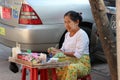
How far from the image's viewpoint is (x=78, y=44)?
16.4ft

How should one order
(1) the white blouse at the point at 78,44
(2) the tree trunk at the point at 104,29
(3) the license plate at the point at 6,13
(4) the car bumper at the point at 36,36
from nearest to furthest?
1. (2) the tree trunk at the point at 104,29
2. (1) the white blouse at the point at 78,44
3. (4) the car bumper at the point at 36,36
4. (3) the license plate at the point at 6,13

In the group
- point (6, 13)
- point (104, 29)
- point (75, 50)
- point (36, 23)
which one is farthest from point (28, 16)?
point (104, 29)

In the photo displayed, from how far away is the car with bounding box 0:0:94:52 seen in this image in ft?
21.7

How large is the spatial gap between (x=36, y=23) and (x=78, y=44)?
181cm

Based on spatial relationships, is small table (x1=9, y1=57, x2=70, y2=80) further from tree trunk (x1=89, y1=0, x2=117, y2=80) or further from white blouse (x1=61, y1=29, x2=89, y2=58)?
tree trunk (x1=89, y1=0, x2=117, y2=80)

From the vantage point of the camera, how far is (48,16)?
6.76 metres

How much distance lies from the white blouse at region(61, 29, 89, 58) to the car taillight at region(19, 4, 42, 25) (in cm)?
160

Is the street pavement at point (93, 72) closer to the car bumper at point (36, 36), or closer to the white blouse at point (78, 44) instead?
the car bumper at point (36, 36)

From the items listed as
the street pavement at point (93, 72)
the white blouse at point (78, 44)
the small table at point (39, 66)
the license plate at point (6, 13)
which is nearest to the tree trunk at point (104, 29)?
the small table at point (39, 66)

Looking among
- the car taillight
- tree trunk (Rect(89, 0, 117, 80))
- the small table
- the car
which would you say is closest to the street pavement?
the car

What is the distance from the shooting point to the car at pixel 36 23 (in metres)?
6.62

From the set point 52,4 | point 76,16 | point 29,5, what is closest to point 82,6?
point 52,4

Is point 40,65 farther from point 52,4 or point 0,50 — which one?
point 0,50

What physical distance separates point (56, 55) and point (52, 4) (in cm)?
213
